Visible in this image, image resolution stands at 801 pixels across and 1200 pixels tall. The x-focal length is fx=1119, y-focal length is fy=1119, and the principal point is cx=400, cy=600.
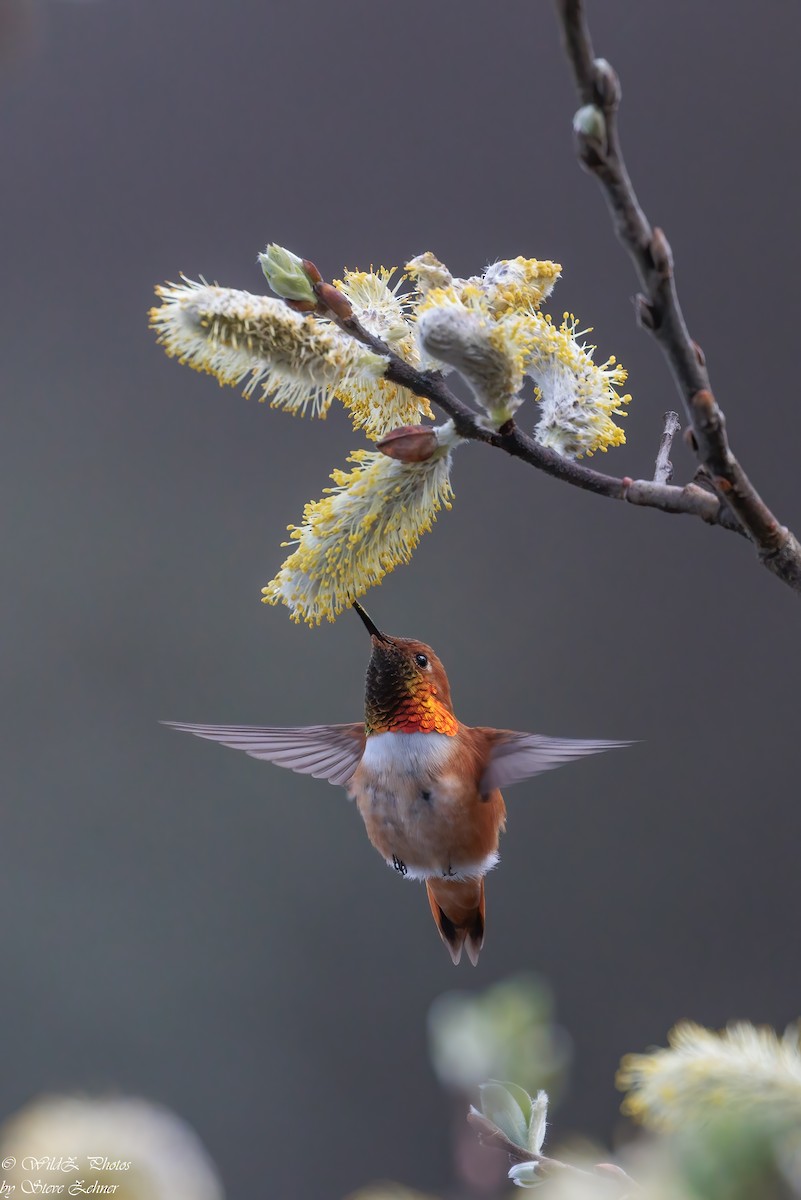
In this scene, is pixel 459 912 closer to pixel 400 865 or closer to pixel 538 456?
pixel 400 865

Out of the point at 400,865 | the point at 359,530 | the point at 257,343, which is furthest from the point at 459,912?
the point at 257,343

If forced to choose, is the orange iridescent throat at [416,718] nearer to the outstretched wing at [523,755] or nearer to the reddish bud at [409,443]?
the outstretched wing at [523,755]

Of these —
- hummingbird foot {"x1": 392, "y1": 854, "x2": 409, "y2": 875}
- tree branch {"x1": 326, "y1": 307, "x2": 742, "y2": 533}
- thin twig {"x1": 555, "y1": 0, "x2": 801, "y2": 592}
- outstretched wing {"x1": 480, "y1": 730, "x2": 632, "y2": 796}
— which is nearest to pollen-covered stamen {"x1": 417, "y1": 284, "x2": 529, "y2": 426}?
tree branch {"x1": 326, "y1": 307, "x2": 742, "y2": 533}

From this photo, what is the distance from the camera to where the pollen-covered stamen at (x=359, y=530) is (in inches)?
25.3

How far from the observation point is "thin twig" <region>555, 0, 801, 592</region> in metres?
0.41

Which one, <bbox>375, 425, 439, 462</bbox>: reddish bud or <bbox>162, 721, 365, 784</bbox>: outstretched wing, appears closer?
<bbox>375, 425, 439, 462</bbox>: reddish bud

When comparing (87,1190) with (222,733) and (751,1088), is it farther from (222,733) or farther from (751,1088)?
(222,733)

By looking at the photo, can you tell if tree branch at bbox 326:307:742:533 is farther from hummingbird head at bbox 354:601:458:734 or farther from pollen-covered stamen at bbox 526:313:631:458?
hummingbird head at bbox 354:601:458:734

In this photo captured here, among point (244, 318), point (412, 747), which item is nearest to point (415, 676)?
point (412, 747)

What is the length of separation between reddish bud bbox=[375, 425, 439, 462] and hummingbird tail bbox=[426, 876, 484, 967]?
1.44ft

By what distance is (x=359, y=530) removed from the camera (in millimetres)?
651

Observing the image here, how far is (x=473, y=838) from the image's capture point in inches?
34.0

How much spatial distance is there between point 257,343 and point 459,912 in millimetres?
551

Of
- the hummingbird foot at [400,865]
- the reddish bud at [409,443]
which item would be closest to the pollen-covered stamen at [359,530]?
the reddish bud at [409,443]
